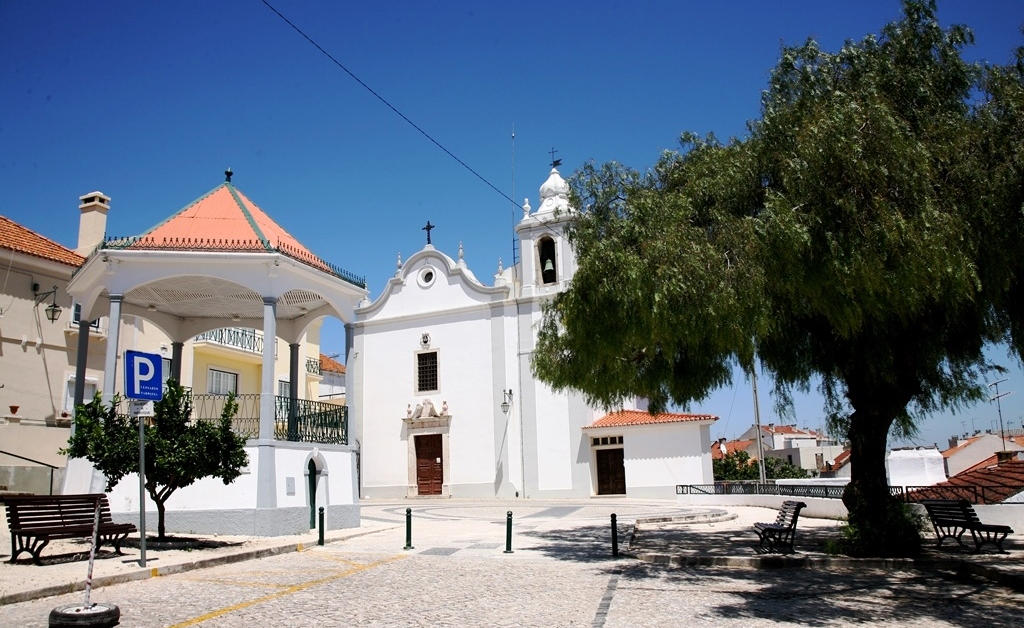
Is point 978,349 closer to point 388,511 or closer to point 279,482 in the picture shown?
point 279,482

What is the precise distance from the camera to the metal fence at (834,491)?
49.4 feet

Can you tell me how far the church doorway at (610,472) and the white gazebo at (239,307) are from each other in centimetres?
1606

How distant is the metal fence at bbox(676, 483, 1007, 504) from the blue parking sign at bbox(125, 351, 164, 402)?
11.0 m

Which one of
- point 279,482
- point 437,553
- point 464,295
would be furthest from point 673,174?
point 464,295

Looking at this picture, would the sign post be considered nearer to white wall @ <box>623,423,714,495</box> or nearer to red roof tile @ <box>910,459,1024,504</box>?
red roof tile @ <box>910,459,1024,504</box>

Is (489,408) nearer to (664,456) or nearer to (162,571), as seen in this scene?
(664,456)

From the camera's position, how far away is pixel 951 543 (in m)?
12.9

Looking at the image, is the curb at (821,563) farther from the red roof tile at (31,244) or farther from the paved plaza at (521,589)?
the red roof tile at (31,244)

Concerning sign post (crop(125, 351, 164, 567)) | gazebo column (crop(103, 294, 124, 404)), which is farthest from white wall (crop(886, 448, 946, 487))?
gazebo column (crop(103, 294, 124, 404))

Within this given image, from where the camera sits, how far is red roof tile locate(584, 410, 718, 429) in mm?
30109

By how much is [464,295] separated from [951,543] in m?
24.4

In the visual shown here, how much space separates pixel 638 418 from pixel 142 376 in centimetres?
2318

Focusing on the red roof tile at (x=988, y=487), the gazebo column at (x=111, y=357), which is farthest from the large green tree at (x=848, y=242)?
the gazebo column at (x=111, y=357)

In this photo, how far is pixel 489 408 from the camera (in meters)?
33.1
